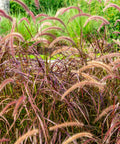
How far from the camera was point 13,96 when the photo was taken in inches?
81.0

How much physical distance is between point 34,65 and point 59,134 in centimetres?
76

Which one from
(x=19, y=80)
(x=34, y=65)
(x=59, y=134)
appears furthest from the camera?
(x=34, y=65)

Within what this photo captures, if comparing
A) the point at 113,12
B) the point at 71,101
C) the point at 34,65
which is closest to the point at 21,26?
the point at 113,12

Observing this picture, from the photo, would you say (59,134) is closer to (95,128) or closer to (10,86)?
(95,128)

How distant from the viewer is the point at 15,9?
13.3 meters

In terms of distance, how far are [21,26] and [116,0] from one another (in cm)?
292

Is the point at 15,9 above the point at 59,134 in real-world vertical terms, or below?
above

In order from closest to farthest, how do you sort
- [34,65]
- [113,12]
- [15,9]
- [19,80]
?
[19,80] → [34,65] → [113,12] → [15,9]

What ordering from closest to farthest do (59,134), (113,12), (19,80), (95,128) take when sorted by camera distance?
(59,134), (95,128), (19,80), (113,12)

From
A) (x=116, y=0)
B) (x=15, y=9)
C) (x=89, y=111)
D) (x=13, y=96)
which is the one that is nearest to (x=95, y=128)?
(x=89, y=111)

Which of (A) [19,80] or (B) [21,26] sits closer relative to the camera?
(A) [19,80]

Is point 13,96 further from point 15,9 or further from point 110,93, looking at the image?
point 15,9

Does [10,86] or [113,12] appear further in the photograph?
[113,12]

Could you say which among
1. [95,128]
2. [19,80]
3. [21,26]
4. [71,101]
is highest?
[21,26]
